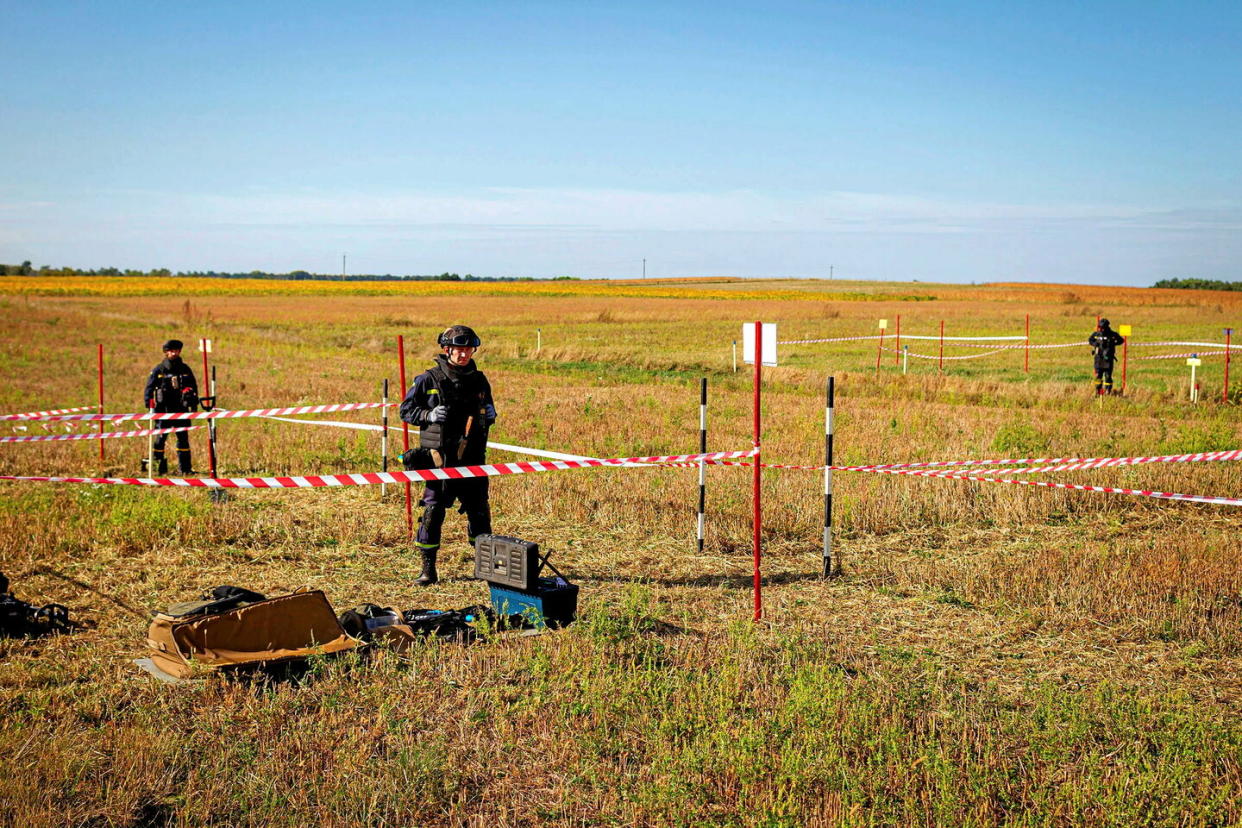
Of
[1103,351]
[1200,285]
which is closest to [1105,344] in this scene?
[1103,351]

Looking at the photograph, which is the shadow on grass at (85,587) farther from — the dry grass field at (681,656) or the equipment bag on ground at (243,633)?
the equipment bag on ground at (243,633)

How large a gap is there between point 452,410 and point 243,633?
102 inches

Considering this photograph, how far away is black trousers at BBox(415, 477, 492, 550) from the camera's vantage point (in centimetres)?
819

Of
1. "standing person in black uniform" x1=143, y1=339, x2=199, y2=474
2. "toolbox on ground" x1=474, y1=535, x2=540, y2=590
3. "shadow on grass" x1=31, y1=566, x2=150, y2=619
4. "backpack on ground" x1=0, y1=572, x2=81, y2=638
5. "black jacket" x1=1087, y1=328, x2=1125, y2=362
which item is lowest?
"shadow on grass" x1=31, y1=566, x2=150, y2=619

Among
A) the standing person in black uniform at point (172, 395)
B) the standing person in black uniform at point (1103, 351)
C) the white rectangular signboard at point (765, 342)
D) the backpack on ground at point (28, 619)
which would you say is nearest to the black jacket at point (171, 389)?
the standing person in black uniform at point (172, 395)

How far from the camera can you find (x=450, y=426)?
8227 mm

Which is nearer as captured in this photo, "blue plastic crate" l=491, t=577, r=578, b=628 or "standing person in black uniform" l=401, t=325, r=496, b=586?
"blue plastic crate" l=491, t=577, r=578, b=628

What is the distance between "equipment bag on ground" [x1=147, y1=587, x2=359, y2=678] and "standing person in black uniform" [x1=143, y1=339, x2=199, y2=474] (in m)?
7.24

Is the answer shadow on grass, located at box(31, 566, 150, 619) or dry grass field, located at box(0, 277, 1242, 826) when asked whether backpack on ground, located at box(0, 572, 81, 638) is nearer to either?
dry grass field, located at box(0, 277, 1242, 826)

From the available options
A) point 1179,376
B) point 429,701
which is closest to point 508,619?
point 429,701

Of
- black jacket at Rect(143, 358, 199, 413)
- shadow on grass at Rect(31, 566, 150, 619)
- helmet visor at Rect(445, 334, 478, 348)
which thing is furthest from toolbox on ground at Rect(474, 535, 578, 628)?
black jacket at Rect(143, 358, 199, 413)

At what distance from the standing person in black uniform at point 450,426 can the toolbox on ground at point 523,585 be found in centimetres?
107

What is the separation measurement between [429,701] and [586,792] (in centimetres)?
128

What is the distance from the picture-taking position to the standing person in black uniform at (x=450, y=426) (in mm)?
8102
